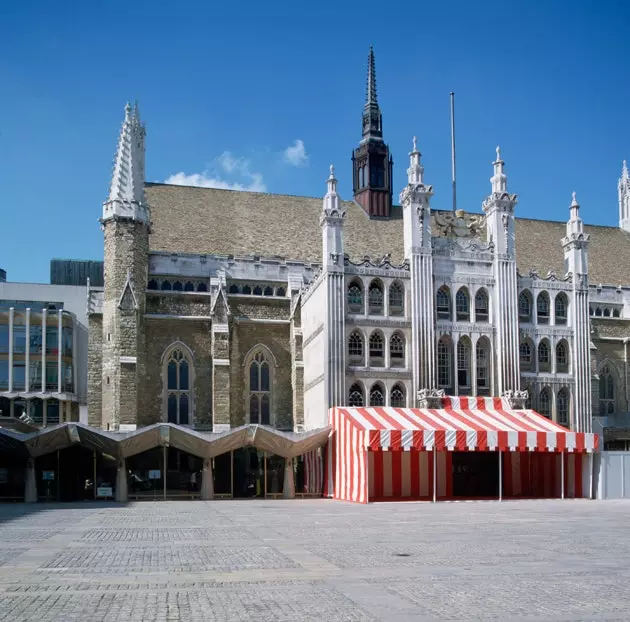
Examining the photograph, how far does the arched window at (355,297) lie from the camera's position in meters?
47.3

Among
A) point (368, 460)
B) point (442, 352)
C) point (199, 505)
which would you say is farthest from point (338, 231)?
point (199, 505)

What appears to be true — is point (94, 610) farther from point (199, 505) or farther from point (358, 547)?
point (199, 505)

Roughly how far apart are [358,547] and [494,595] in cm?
682

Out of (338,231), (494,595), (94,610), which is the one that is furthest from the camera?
(338,231)

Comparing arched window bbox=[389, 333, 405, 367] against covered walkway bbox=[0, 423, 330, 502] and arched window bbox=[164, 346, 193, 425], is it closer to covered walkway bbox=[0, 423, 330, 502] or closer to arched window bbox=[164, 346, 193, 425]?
covered walkway bbox=[0, 423, 330, 502]

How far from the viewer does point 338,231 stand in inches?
1859

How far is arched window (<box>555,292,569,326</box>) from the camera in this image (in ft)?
166

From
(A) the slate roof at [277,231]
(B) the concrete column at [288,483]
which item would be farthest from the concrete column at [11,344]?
(B) the concrete column at [288,483]

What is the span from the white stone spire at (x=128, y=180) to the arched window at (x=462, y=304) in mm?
17583

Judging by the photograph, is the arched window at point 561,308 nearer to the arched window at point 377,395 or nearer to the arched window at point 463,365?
the arched window at point 463,365

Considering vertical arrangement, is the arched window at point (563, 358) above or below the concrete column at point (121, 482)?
above

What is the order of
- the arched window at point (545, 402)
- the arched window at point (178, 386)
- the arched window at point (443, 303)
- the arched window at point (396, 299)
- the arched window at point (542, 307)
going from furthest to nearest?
the arched window at point (178, 386) → the arched window at point (542, 307) → the arched window at point (545, 402) → the arched window at point (443, 303) → the arched window at point (396, 299)

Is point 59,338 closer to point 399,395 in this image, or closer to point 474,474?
point 399,395

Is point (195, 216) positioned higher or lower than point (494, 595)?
higher
